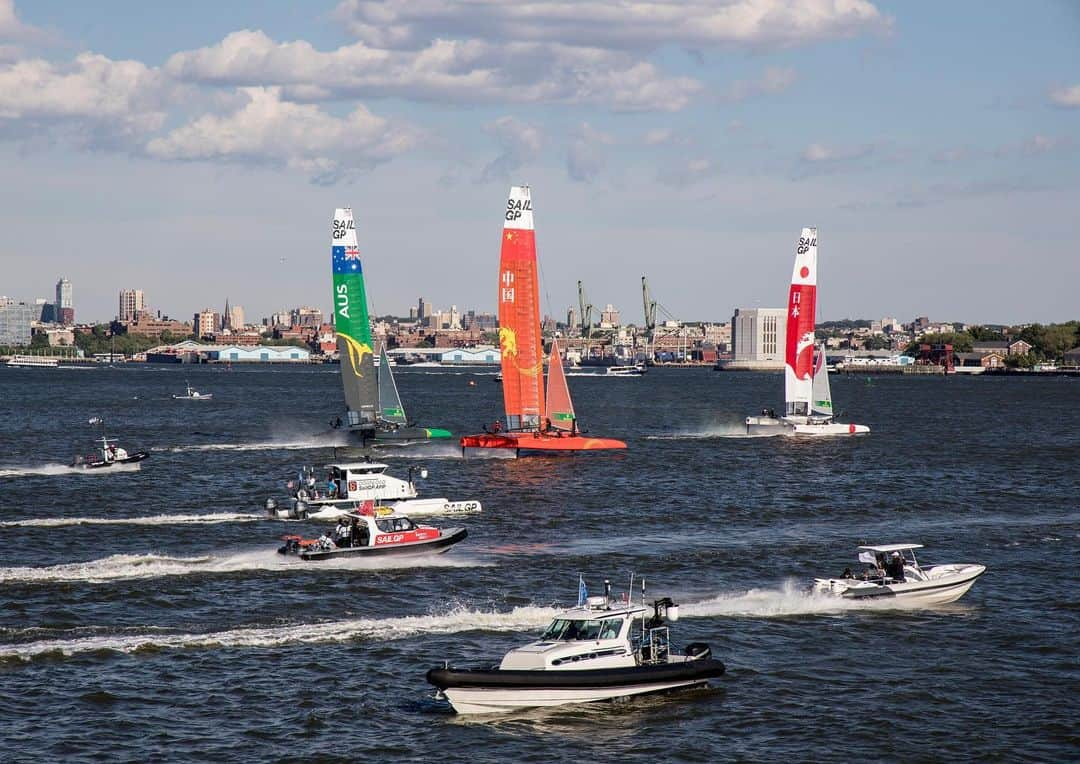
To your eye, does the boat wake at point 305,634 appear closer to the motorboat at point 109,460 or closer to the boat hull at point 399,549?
the boat hull at point 399,549

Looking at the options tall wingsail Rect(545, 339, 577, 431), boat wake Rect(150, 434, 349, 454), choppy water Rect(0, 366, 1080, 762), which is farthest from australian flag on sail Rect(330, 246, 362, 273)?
choppy water Rect(0, 366, 1080, 762)

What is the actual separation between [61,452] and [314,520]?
4984 centimetres

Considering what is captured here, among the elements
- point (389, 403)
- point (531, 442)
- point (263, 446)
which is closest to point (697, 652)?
point (531, 442)

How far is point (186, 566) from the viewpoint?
176 ft

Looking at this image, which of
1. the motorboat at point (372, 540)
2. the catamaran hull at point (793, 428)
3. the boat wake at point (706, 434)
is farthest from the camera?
the boat wake at point (706, 434)

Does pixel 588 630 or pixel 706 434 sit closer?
pixel 588 630

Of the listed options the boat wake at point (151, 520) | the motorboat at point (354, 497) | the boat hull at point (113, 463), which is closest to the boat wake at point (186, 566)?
the motorboat at point (354, 497)

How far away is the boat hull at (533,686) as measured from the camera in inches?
1388

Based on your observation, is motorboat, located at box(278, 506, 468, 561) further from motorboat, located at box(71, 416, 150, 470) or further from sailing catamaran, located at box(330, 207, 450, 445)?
sailing catamaran, located at box(330, 207, 450, 445)

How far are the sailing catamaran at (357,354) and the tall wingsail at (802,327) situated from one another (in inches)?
1251

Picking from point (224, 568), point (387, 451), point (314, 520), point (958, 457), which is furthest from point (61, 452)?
point (958, 457)

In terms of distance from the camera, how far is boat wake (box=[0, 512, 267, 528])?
6531 centimetres

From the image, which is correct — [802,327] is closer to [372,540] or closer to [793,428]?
[793,428]

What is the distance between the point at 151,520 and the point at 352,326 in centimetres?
4305
